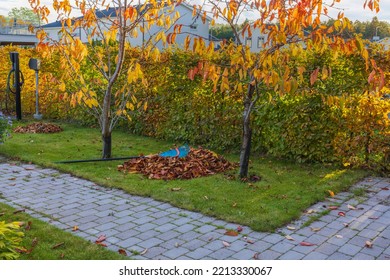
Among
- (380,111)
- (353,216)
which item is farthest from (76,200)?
(380,111)

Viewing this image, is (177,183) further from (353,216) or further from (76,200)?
(353,216)

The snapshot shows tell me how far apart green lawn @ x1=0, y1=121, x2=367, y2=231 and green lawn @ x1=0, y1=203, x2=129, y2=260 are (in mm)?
1378

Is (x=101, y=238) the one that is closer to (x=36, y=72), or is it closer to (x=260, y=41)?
(x=260, y=41)

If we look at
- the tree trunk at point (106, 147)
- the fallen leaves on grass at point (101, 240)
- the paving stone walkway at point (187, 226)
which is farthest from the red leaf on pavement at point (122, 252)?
the tree trunk at point (106, 147)

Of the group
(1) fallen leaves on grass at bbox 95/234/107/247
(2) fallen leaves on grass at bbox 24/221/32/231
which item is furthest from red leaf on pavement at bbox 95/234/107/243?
(2) fallen leaves on grass at bbox 24/221/32/231

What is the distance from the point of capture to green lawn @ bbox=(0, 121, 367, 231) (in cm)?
484

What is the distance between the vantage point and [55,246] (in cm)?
384

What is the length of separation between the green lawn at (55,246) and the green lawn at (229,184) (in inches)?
54.3

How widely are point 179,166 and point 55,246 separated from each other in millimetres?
2875

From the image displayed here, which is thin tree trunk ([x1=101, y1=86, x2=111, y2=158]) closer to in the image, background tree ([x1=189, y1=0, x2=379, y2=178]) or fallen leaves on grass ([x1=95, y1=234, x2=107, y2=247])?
background tree ([x1=189, y1=0, x2=379, y2=178])

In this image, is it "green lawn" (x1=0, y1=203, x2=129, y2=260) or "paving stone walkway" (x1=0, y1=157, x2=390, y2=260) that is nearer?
"green lawn" (x1=0, y1=203, x2=129, y2=260)

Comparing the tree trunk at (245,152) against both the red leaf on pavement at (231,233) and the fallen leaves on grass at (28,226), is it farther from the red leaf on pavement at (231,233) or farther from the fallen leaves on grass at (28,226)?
the fallen leaves on grass at (28,226)

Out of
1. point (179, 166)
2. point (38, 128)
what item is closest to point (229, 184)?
point (179, 166)

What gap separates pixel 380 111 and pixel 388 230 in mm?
2636
